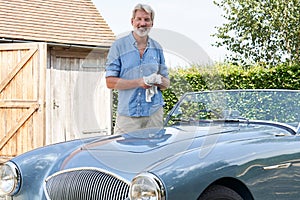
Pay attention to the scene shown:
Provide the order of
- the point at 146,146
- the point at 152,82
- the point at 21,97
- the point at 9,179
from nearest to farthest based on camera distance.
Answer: the point at 146,146
the point at 9,179
the point at 152,82
the point at 21,97

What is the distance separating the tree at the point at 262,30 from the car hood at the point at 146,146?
641 inches

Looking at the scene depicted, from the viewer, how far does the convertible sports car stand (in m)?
3.43

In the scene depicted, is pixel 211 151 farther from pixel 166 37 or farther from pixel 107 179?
pixel 166 37

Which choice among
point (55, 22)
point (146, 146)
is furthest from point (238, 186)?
point (55, 22)

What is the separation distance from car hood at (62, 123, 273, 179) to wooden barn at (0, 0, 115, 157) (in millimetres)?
4798

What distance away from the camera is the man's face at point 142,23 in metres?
5.14

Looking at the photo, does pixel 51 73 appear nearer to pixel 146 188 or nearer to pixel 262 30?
pixel 146 188

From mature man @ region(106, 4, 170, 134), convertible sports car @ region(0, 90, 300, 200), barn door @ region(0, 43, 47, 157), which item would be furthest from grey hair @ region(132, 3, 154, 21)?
barn door @ region(0, 43, 47, 157)

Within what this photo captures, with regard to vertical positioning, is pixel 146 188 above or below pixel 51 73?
below

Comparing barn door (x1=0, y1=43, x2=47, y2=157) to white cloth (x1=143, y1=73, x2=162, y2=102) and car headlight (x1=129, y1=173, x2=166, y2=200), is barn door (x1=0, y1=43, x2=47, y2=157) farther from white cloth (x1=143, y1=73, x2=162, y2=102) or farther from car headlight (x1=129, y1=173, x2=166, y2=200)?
car headlight (x1=129, y1=173, x2=166, y2=200)

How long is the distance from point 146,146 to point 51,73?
7652 millimetres

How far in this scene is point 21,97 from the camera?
9.80 m

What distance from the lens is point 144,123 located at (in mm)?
5230

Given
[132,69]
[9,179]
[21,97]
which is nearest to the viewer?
[9,179]
